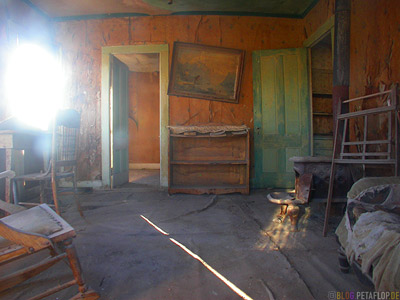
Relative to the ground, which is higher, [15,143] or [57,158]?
[15,143]

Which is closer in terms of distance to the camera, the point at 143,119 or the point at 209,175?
the point at 209,175

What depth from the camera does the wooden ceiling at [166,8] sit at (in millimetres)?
3857

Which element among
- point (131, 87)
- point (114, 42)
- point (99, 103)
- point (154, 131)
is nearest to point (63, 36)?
point (114, 42)

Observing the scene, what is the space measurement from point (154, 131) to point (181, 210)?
15.7 feet

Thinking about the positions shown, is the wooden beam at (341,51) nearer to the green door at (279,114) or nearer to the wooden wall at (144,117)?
the green door at (279,114)

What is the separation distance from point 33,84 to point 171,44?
2.38 meters

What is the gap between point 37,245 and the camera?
112 centimetres

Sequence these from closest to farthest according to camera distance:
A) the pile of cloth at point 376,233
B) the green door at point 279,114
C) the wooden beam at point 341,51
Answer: the pile of cloth at point 376,233 < the wooden beam at point 341,51 < the green door at point 279,114

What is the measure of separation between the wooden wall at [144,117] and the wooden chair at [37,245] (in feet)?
19.9

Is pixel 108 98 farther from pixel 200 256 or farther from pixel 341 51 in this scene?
pixel 341 51

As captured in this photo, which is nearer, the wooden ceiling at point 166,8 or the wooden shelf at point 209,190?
the wooden shelf at point 209,190

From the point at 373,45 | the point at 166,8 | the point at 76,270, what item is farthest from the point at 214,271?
the point at 166,8

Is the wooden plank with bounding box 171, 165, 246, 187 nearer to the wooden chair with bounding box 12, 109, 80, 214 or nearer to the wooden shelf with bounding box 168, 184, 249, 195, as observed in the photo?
the wooden shelf with bounding box 168, 184, 249, 195

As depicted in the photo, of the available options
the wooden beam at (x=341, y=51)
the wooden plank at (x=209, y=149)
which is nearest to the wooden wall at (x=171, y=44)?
the wooden plank at (x=209, y=149)
